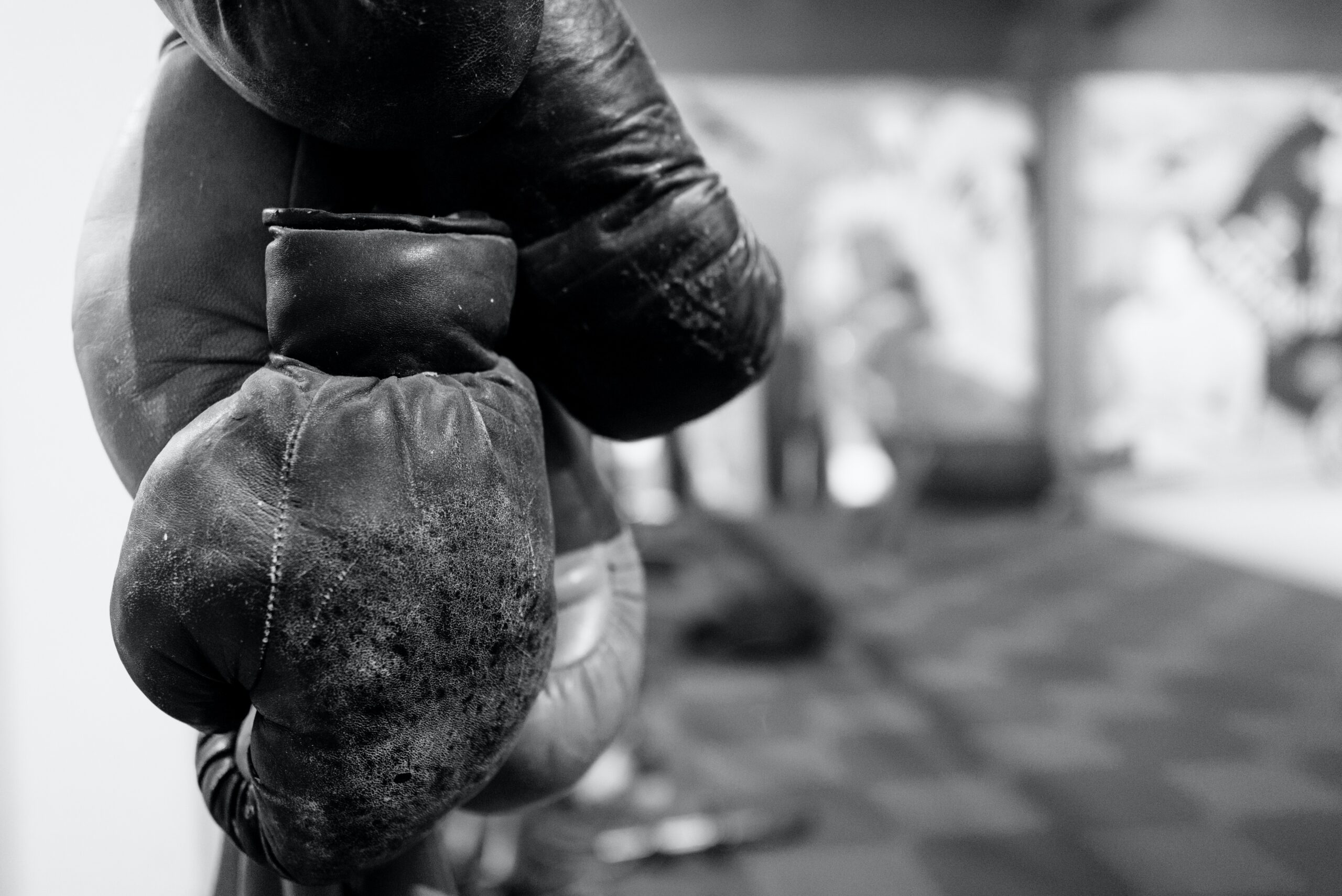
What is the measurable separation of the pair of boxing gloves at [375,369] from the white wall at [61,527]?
0.24 meters

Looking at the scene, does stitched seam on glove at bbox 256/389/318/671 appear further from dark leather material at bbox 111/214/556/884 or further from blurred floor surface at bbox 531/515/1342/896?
blurred floor surface at bbox 531/515/1342/896

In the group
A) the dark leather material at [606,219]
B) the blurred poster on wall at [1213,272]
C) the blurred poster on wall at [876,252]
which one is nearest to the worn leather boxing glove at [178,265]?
the dark leather material at [606,219]

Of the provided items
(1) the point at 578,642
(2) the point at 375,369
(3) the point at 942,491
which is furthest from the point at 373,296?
(3) the point at 942,491

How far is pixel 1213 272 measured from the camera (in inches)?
252

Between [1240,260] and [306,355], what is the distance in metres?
6.94

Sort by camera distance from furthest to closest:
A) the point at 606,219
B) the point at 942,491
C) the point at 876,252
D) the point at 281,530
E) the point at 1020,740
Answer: the point at 876,252, the point at 942,491, the point at 1020,740, the point at 606,219, the point at 281,530

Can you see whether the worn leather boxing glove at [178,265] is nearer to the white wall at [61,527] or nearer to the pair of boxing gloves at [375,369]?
the pair of boxing gloves at [375,369]

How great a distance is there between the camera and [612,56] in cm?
68

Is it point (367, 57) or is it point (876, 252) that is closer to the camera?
point (367, 57)

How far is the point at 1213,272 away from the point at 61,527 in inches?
267

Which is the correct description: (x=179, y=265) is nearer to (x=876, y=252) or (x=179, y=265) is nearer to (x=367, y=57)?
(x=367, y=57)

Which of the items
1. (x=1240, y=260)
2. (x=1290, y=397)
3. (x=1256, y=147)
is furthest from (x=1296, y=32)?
(x=1290, y=397)

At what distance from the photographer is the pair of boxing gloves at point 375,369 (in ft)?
1.77

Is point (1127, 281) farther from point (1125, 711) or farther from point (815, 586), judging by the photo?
point (1125, 711)
